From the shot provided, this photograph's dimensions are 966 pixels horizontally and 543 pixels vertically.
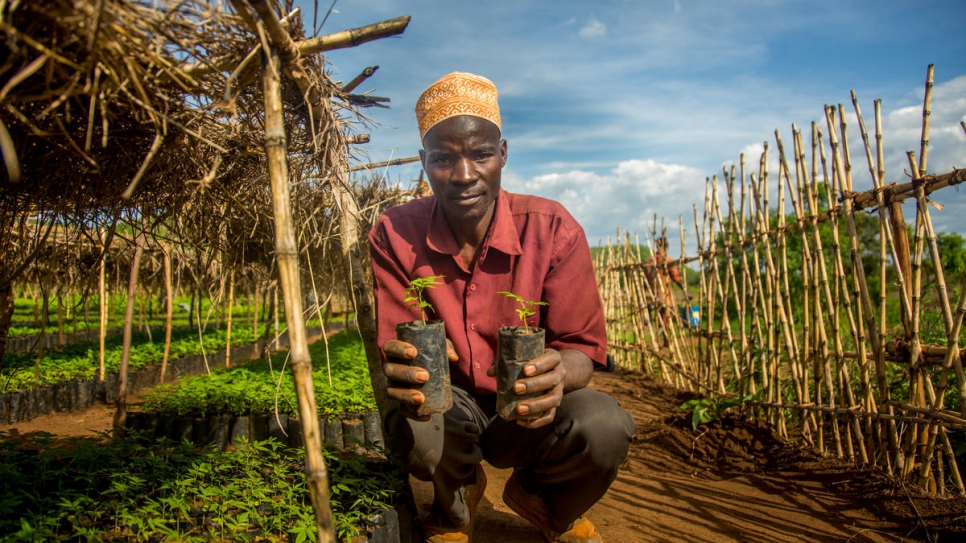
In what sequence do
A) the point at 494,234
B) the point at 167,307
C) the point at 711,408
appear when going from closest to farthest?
the point at 494,234 < the point at 711,408 < the point at 167,307

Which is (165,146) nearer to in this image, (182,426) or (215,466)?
(215,466)

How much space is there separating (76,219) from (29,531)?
4.15 ft

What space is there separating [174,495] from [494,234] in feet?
5.37

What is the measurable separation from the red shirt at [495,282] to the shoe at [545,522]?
558 mm

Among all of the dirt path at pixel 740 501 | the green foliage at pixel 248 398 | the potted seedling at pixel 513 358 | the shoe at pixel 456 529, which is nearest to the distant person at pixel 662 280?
the dirt path at pixel 740 501

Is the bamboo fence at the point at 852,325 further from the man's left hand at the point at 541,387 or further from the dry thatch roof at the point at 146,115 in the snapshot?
the dry thatch roof at the point at 146,115

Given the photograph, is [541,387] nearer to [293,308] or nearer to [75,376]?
[293,308]

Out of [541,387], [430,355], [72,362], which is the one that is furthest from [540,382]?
[72,362]

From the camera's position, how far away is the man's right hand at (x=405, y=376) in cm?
191

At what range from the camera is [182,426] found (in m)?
4.35

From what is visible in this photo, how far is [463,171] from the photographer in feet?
8.09

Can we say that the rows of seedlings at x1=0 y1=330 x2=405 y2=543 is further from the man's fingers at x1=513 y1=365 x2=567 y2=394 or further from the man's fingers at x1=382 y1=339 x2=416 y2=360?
the man's fingers at x1=513 y1=365 x2=567 y2=394

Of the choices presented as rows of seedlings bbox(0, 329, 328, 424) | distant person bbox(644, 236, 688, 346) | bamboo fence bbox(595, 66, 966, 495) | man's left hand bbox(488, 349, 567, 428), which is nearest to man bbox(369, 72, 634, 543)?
man's left hand bbox(488, 349, 567, 428)

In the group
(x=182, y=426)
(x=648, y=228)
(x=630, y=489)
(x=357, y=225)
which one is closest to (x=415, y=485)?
(x=630, y=489)
